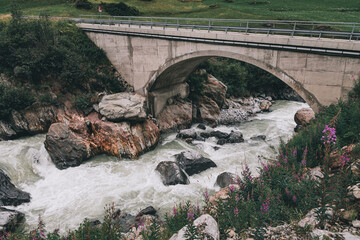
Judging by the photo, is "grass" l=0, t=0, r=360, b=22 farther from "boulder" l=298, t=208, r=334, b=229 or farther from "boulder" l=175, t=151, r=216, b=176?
"boulder" l=298, t=208, r=334, b=229

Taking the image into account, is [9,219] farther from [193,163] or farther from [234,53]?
[234,53]

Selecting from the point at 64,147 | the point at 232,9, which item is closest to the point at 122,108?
the point at 64,147

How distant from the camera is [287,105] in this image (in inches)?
1175

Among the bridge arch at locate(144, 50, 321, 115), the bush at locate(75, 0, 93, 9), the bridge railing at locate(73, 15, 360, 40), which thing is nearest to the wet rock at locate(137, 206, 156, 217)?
the bridge arch at locate(144, 50, 321, 115)

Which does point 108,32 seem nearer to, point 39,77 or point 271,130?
point 39,77

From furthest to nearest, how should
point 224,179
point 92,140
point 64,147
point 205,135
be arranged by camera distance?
point 205,135 → point 92,140 → point 64,147 → point 224,179

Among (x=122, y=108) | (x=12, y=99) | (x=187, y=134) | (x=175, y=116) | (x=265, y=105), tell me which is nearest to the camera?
(x=12, y=99)

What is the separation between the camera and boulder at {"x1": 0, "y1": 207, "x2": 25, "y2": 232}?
34.2 ft

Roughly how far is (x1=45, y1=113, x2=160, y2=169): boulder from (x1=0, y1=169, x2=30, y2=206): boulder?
2.99 metres

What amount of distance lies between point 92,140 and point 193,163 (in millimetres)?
7524

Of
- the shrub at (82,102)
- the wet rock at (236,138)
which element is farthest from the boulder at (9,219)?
the wet rock at (236,138)

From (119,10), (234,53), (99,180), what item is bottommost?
(99,180)

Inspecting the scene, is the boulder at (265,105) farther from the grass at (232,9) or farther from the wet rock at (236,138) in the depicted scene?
the grass at (232,9)

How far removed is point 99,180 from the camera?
1480cm
